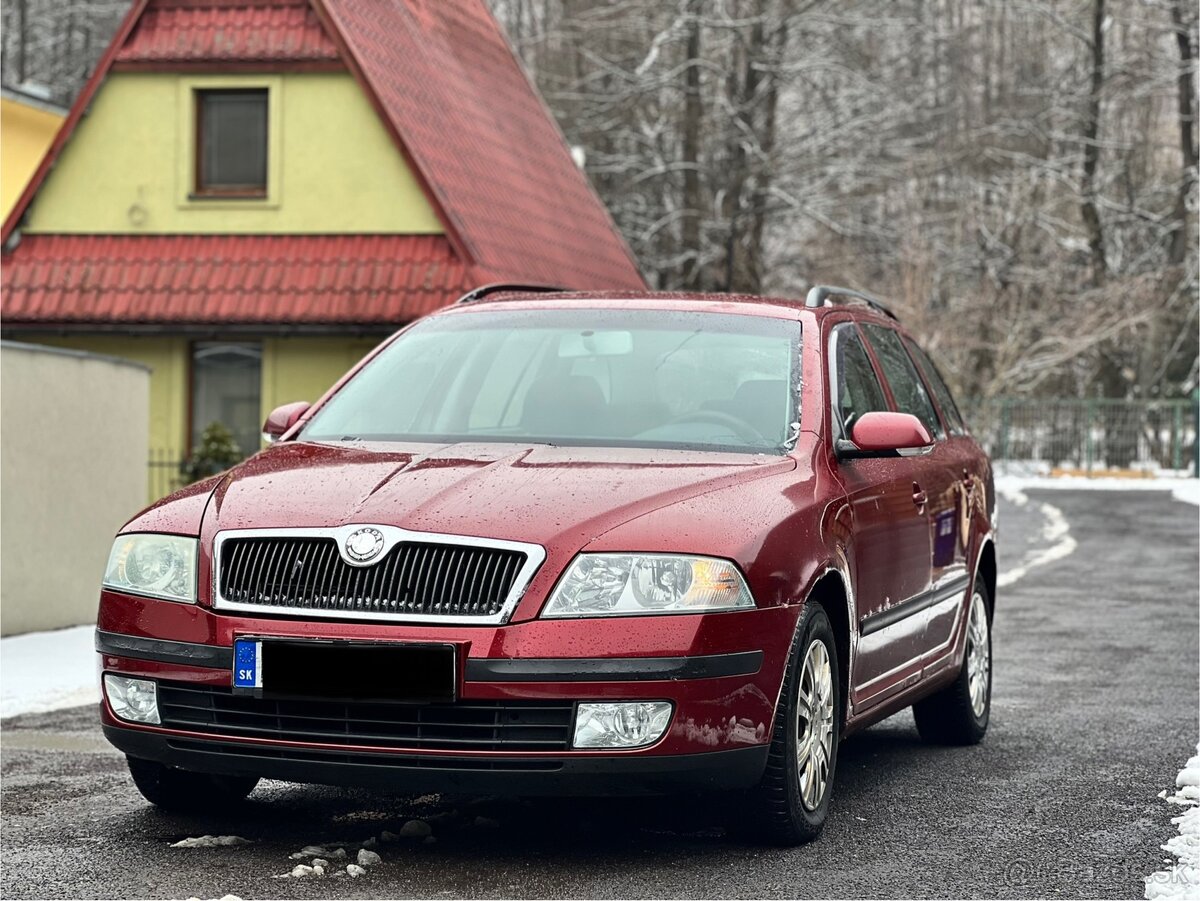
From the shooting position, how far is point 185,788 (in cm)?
610

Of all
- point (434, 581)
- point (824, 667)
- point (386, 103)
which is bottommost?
point (824, 667)

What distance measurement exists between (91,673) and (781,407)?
5179 millimetres

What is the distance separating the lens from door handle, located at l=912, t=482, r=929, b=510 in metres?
7.26

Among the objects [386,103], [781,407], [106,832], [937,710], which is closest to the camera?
[106,832]

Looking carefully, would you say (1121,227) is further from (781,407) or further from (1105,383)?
(781,407)

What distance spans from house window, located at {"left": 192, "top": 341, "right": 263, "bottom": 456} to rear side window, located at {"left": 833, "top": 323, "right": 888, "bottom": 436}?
720 inches

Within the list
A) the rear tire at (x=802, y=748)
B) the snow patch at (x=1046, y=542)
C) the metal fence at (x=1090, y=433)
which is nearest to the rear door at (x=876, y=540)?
the rear tire at (x=802, y=748)

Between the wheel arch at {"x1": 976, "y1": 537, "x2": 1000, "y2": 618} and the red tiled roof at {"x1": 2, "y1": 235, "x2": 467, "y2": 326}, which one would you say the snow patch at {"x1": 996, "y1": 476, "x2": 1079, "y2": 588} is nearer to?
the wheel arch at {"x1": 976, "y1": 537, "x2": 1000, "y2": 618}

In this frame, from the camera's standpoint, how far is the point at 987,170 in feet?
145

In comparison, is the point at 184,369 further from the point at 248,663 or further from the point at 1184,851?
the point at 1184,851

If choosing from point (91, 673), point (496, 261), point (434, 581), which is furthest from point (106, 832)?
point (496, 261)

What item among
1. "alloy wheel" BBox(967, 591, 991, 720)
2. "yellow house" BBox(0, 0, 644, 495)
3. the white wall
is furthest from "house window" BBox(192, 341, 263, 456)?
"alloy wheel" BBox(967, 591, 991, 720)

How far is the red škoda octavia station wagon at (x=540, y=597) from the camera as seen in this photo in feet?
17.2

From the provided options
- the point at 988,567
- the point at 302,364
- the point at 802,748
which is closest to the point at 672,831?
the point at 802,748
